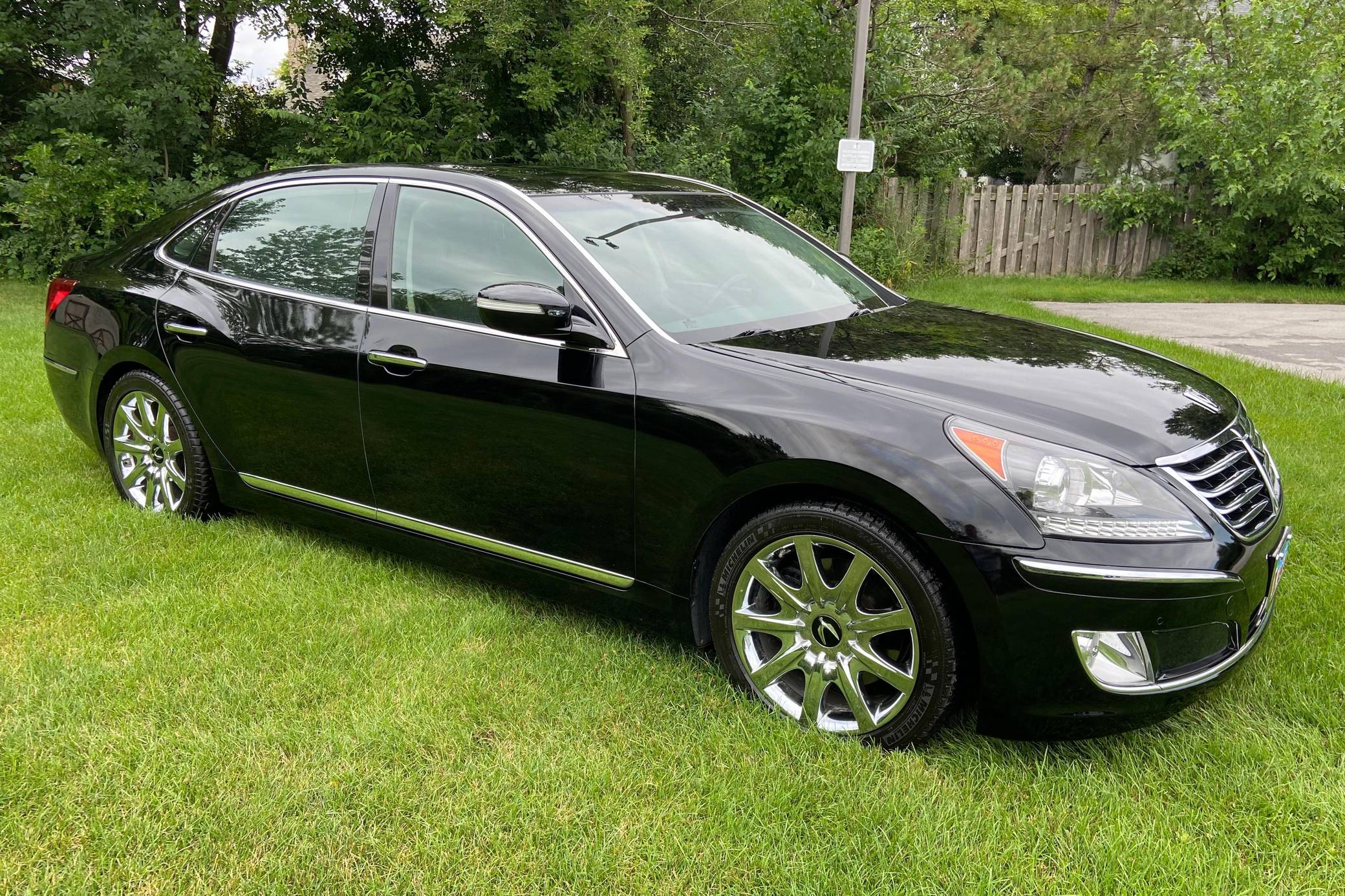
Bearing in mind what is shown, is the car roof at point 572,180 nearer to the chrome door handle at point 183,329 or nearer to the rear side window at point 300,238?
the rear side window at point 300,238

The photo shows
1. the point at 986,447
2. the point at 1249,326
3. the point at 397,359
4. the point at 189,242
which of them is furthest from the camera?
the point at 1249,326

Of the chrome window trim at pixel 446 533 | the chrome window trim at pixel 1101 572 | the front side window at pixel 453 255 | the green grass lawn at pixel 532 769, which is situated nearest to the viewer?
the green grass lawn at pixel 532 769

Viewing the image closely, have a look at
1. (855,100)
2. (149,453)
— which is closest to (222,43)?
(855,100)

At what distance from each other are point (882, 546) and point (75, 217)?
12.3 m

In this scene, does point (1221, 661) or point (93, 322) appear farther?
point (93, 322)

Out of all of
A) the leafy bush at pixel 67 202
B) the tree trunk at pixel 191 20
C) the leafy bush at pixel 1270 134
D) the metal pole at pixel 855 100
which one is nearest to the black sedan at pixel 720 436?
the metal pole at pixel 855 100

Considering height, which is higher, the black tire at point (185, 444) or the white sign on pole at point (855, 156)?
the white sign on pole at point (855, 156)

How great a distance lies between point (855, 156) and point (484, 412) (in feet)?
19.1

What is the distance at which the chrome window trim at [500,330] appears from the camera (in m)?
3.09

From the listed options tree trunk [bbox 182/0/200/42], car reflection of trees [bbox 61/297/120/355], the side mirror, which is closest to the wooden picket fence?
tree trunk [bbox 182/0/200/42]

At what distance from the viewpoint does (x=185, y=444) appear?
425cm

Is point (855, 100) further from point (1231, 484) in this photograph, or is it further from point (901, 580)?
point (901, 580)

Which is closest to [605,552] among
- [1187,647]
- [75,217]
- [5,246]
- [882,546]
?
[882,546]

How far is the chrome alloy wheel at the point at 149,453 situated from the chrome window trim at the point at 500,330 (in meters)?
1.42
